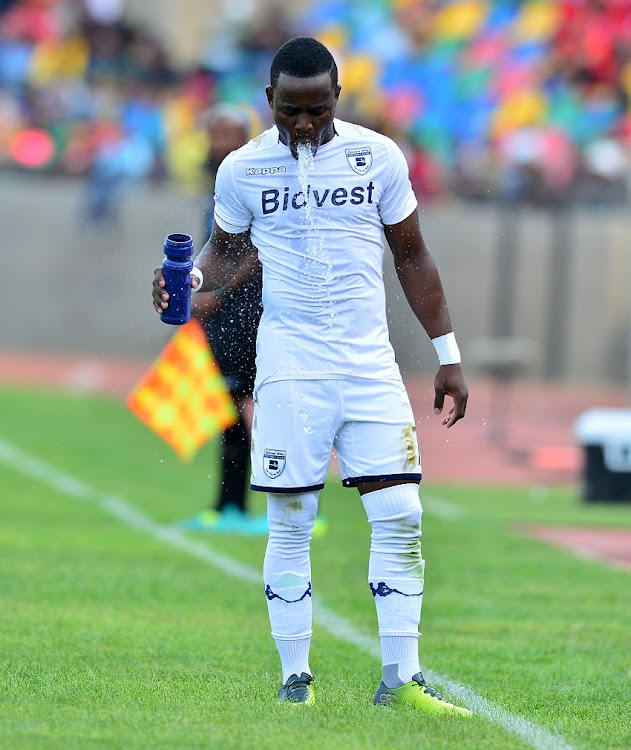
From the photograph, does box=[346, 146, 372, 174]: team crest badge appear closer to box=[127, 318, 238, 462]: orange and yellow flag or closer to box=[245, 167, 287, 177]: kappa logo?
box=[245, 167, 287, 177]: kappa logo

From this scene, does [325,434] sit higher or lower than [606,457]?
higher

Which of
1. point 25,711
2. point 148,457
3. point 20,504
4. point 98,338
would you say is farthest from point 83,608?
point 98,338

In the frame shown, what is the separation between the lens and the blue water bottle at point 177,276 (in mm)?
5000

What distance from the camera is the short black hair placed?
4.84 metres

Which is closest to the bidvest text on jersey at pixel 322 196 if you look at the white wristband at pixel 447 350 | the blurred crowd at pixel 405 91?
the white wristband at pixel 447 350

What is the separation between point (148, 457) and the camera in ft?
48.0

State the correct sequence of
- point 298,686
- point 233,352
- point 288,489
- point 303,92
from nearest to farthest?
point 303,92
point 288,489
point 298,686
point 233,352

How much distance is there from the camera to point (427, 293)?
5176 millimetres

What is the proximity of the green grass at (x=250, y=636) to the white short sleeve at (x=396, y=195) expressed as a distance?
154 cm

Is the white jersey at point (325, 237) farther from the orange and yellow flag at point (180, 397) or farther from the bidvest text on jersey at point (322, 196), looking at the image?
the orange and yellow flag at point (180, 397)

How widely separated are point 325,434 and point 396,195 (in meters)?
0.78

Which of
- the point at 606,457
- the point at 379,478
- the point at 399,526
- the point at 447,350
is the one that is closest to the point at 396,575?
the point at 399,526

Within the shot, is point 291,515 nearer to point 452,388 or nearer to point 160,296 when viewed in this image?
point 452,388

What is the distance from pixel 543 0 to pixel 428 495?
13.4 m
